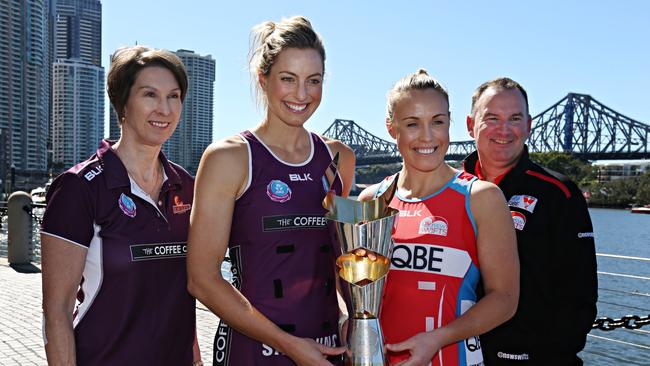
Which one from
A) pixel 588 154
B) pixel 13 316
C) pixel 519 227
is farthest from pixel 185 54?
pixel 588 154

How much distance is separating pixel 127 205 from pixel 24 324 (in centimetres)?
492

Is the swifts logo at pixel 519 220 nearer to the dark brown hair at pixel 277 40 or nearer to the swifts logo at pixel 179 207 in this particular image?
the dark brown hair at pixel 277 40

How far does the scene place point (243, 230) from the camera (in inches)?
87.7

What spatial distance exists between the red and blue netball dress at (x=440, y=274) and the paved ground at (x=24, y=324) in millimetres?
3212

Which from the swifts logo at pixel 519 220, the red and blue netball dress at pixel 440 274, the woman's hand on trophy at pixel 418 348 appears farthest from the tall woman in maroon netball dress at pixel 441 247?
the swifts logo at pixel 519 220

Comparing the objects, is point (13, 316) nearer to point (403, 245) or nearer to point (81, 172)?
point (81, 172)

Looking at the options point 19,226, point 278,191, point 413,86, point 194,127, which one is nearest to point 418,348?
point 278,191

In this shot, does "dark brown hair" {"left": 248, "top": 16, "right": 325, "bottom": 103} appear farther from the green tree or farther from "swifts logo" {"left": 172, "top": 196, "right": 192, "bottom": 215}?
the green tree

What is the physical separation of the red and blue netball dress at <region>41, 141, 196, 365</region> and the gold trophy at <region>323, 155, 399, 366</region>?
28.5 inches

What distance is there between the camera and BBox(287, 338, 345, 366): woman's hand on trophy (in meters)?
2.00

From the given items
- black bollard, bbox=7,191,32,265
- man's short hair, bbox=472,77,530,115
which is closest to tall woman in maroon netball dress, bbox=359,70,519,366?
man's short hair, bbox=472,77,530,115

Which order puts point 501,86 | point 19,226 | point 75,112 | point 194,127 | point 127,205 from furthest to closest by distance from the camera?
1. point 75,112
2. point 194,127
3. point 19,226
4. point 501,86
5. point 127,205

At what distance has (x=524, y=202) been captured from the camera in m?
2.76

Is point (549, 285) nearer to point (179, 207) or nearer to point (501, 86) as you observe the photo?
point (501, 86)
